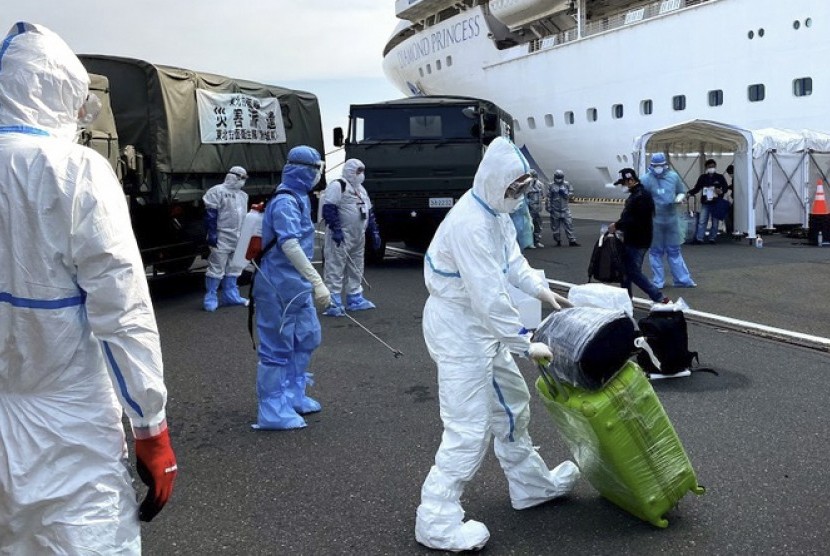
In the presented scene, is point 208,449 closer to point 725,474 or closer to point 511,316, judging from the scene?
point 511,316

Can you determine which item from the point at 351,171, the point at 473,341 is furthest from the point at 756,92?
the point at 473,341

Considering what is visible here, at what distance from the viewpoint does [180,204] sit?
10461 mm

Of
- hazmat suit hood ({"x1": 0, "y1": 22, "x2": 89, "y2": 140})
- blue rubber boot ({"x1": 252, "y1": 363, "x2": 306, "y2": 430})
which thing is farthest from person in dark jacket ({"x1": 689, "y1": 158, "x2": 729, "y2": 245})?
hazmat suit hood ({"x1": 0, "y1": 22, "x2": 89, "y2": 140})

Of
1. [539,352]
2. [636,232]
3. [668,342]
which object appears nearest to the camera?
[539,352]

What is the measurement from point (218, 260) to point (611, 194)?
19.6m

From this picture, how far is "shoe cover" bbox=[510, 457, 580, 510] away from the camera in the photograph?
11.8 feet

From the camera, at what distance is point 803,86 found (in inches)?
734

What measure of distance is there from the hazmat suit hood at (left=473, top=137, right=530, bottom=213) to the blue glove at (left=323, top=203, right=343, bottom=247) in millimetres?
5772

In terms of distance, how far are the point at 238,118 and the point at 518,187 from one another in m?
9.24

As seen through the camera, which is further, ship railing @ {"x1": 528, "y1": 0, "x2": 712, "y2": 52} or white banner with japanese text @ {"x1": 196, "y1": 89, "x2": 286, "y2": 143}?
ship railing @ {"x1": 528, "y1": 0, "x2": 712, "y2": 52}

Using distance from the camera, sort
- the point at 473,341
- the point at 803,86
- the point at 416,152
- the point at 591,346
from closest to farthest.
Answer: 1. the point at 591,346
2. the point at 473,341
3. the point at 416,152
4. the point at 803,86

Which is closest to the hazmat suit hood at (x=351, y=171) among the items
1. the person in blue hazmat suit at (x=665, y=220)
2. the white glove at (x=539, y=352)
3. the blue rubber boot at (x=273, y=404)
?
the person in blue hazmat suit at (x=665, y=220)

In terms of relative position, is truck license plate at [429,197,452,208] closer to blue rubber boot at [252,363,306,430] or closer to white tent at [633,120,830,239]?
white tent at [633,120,830,239]

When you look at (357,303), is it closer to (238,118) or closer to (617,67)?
(238,118)
